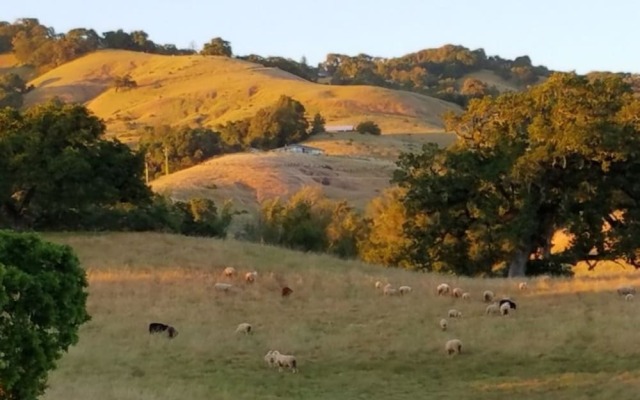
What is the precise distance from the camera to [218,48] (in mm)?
182125

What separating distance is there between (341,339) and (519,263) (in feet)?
61.8

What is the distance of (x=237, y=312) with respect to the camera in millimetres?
24344

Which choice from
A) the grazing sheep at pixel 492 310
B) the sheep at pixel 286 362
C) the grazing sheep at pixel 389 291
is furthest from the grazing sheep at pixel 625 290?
the sheep at pixel 286 362

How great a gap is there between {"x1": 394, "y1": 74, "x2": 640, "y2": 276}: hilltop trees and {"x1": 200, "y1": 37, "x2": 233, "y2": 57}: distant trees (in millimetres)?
146611

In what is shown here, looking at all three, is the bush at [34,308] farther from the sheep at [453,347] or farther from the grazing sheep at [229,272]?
the grazing sheep at [229,272]

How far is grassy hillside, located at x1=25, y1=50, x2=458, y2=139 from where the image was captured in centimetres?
12875

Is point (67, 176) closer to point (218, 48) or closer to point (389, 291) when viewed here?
point (389, 291)

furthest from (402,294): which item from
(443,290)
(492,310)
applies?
(492,310)

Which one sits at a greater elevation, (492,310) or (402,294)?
(492,310)

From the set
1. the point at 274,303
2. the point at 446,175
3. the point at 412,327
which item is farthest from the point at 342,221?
the point at 412,327

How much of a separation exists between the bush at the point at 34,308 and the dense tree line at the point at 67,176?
90.3ft

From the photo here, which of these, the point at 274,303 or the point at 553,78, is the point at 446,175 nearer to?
the point at 553,78

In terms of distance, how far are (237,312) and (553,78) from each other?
68.1 ft

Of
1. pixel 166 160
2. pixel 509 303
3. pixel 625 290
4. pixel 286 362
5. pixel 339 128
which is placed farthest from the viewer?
pixel 339 128
